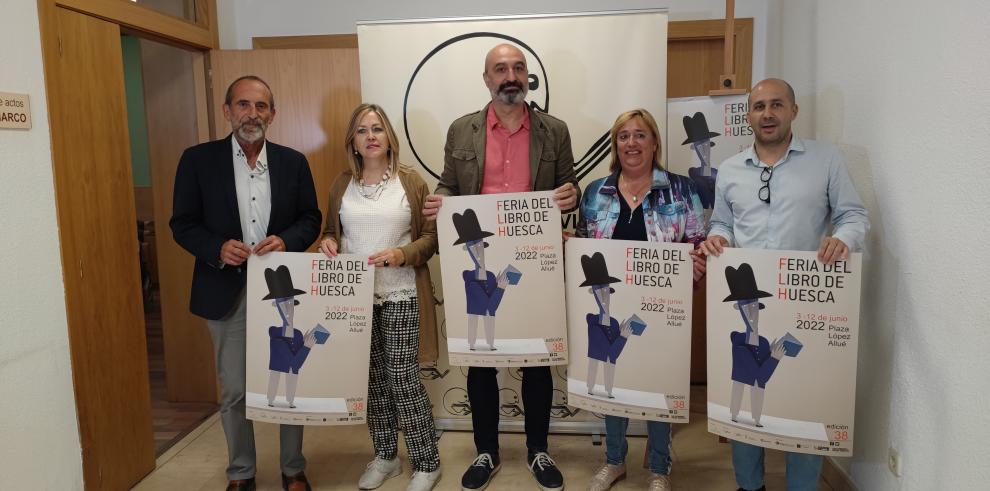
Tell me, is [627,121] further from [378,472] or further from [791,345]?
[378,472]

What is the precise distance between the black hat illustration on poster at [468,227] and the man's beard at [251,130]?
2.70 ft

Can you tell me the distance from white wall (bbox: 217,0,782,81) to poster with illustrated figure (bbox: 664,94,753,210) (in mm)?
789

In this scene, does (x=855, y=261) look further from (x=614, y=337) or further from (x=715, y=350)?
(x=614, y=337)

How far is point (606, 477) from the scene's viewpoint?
270 cm

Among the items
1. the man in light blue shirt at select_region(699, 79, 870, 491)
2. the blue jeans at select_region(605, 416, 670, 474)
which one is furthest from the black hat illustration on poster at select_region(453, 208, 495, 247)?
the blue jeans at select_region(605, 416, 670, 474)

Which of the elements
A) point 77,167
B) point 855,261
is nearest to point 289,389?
point 77,167

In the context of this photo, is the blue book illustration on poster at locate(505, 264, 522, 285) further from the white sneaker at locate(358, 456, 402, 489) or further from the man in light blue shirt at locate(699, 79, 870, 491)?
the white sneaker at locate(358, 456, 402, 489)

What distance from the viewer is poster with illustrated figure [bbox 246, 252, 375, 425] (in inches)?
97.0

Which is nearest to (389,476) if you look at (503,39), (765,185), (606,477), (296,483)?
(296,483)

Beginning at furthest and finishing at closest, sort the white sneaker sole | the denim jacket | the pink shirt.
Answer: the white sneaker sole, the pink shirt, the denim jacket

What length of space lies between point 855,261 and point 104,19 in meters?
2.97

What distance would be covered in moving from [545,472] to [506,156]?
1324 mm

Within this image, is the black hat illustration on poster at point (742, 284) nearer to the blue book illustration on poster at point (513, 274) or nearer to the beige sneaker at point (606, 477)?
the blue book illustration on poster at point (513, 274)

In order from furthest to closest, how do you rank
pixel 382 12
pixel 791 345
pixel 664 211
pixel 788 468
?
pixel 382 12 < pixel 664 211 < pixel 788 468 < pixel 791 345
